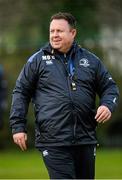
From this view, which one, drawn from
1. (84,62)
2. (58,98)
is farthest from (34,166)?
(58,98)

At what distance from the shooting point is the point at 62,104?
862cm

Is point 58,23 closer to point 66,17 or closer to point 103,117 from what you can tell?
point 66,17

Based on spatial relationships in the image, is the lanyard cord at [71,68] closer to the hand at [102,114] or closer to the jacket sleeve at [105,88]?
the jacket sleeve at [105,88]

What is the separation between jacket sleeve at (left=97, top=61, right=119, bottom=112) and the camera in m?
8.90

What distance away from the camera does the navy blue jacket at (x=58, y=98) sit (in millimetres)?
8609

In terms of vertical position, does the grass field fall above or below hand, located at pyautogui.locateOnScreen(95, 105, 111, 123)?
below

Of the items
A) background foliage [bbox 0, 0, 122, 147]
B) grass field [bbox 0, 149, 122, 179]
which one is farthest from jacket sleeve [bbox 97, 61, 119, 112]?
background foliage [bbox 0, 0, 122, 147]

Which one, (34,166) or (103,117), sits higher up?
(103,117)

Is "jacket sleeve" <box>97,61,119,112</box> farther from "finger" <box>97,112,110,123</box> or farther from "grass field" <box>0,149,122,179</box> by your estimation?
"grass field" <box>0,149,122,179</box>

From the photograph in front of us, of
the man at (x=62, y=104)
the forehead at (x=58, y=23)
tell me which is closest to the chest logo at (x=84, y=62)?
the man at (x=62, y=104)

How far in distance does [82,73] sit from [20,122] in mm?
799

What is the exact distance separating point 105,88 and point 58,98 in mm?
609

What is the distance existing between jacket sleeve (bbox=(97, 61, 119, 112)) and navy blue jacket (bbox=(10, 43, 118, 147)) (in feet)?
0.09

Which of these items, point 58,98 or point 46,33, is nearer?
point 58,98
